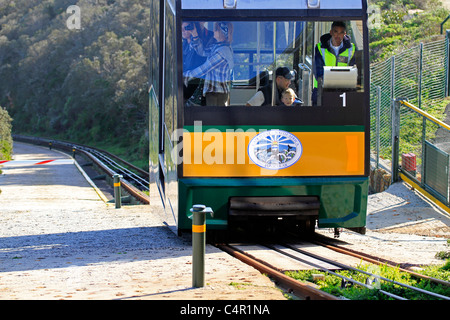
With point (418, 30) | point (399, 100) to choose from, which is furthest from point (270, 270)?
point (418, 30)

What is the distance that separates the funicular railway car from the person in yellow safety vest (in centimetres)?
1

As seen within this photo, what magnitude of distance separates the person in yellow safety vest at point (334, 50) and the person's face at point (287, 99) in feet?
1.01

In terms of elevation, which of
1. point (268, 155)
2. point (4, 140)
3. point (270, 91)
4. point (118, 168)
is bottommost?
point (118, 168)

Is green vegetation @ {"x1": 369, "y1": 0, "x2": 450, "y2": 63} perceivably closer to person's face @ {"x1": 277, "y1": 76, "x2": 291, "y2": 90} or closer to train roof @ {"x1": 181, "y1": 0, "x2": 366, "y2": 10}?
train roof @ {"x1": 181, "y1": 0, "x2": 366, "y2": 10}

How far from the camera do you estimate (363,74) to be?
32.6 feet

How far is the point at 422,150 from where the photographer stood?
14805 mm

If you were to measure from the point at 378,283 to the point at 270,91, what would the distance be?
372 cm

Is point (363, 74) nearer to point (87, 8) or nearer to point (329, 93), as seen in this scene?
point (329, 93)

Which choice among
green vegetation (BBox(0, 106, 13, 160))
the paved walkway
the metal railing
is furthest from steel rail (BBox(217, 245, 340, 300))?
green vegetation (BBox(0, 106, 13, 160))

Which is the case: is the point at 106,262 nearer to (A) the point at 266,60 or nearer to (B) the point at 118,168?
(A) the point at 266,60

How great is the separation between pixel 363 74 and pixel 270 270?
3.45 meters

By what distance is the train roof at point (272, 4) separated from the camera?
9859mm

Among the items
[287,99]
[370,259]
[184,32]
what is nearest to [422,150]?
[287,99]

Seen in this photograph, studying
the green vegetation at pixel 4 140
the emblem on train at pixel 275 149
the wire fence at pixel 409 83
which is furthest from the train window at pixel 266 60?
the green vegetation at pixel 4 140
